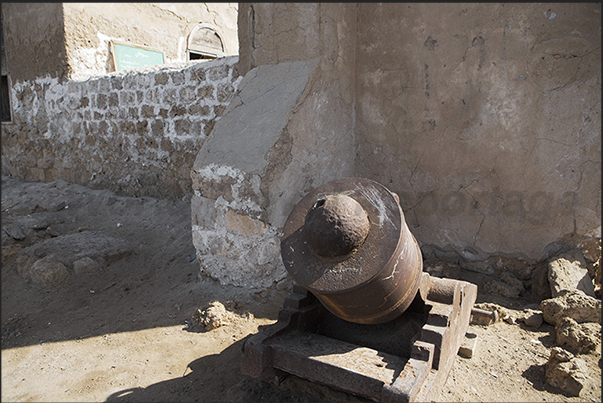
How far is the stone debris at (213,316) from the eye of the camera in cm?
281

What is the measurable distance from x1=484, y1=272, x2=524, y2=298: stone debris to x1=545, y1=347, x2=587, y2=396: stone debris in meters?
0.85

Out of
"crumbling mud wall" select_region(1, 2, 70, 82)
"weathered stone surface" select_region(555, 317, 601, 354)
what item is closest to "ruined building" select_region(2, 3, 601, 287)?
"weathered stone surface" select_region(555, 317, 601, 354)

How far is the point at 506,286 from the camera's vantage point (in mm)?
3152

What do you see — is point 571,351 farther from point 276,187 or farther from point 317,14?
point 317,14

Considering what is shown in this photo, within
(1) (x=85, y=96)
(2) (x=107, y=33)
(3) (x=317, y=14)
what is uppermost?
(2) (x=107, y=33)

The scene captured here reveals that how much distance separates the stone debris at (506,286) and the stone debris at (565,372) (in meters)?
0.85

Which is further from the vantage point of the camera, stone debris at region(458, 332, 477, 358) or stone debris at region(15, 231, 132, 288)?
stone debris at region(15, 231, 132, 288)

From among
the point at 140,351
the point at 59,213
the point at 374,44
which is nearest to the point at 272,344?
the point at 140,351

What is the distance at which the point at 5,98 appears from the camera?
301 inches

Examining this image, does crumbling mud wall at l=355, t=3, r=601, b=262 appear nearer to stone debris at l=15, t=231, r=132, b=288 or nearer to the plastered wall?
the plastered wall

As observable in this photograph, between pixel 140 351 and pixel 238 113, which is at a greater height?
pixel 238 113

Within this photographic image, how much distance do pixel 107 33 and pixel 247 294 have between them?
5190mm

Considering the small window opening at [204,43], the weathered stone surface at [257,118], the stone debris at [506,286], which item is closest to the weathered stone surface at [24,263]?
the weathered stone surface at [257,118]

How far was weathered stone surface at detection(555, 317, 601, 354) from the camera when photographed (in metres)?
2.48
